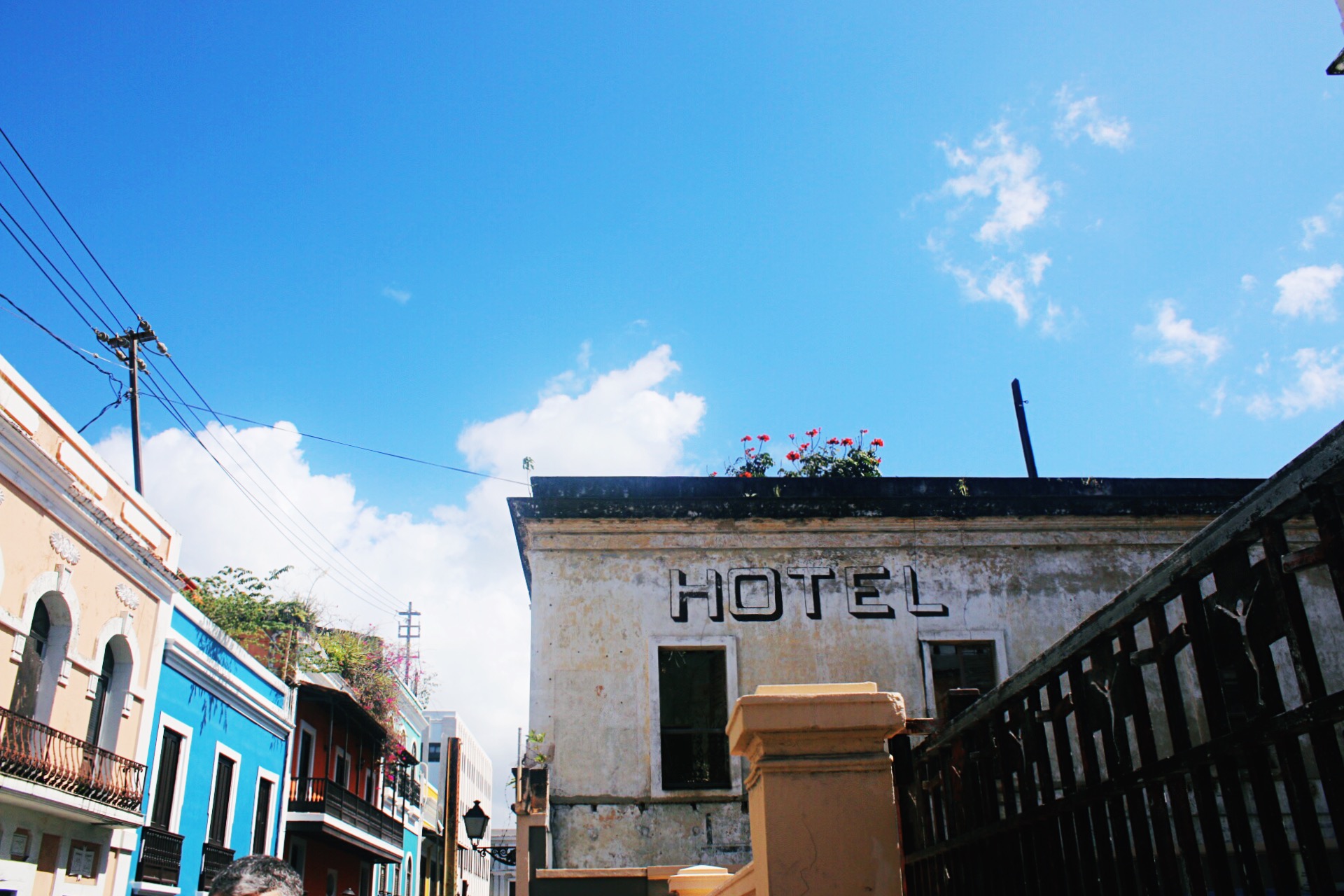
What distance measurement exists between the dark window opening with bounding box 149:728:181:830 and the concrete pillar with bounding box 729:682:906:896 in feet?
40.8

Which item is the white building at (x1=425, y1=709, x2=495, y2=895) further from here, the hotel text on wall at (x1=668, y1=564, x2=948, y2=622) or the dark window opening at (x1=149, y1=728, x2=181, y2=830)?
the hotel text on wall at (x1=668, y1=564, x2=948, y2=622)

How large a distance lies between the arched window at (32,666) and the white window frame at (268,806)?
7.05 meters

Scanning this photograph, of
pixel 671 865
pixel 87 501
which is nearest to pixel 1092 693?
pixel 671 865

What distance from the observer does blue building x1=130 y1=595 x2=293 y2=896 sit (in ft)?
42.1

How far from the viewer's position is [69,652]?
412 inches

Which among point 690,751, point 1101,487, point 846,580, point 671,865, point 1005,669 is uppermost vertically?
point 1101,487

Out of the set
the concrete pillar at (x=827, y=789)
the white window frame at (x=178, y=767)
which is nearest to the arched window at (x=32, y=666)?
the white window frame at (x=178, y=767)

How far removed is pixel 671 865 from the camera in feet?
29.3

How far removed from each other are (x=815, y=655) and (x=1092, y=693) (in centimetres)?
799

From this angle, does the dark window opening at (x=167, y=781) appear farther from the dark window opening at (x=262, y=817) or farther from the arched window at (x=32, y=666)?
the dark window opening at (x=262, y=817)

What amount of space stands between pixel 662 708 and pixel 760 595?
5.09 ft

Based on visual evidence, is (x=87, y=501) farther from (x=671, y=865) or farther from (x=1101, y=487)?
(x=1101, y=487)

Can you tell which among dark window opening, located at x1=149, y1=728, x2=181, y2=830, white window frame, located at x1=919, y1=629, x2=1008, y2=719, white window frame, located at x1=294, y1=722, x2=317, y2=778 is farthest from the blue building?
white window frame, located at x1=919, y1=629, x2=1008, y2=719

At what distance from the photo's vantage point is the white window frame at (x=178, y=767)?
12.6m
